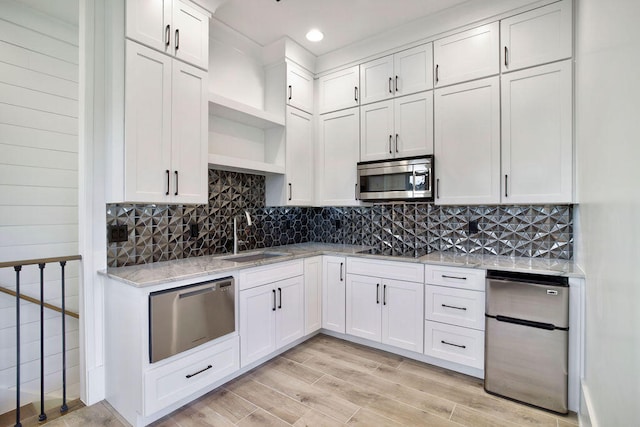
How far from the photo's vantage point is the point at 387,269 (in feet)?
9.05

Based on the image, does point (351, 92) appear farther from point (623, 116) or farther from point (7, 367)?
point (7, 367)

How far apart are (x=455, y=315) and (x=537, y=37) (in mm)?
2182

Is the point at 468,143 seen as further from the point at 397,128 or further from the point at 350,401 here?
the point at 350,401

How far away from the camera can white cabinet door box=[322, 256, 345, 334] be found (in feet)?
9.99

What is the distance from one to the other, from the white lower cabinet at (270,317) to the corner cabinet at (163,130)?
888 mm

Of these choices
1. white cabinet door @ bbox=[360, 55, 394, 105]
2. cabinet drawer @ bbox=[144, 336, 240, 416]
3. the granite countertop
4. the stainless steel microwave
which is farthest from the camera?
white cabinet door @ bbox=[360, 55, 394, 105]

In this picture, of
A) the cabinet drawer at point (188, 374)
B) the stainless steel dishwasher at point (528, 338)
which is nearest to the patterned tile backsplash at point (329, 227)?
the stainless steel dishwasher at point (528, 338)

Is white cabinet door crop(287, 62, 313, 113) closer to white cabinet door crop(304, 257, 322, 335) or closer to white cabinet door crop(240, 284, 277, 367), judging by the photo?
white cabinet door crop(304, 257, 322, 335)

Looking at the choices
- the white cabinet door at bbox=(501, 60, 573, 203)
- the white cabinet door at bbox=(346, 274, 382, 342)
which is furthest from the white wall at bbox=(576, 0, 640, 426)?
the white cabinet door at bbox=(346, 274, 382, 342)

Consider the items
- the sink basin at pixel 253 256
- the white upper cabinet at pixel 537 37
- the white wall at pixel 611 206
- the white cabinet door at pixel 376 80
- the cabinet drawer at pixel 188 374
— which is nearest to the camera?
the white wall at pixel 611 206

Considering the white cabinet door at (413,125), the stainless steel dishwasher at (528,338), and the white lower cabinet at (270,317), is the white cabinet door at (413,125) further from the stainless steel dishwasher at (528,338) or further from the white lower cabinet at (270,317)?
the white lower cabinet at (270,317)

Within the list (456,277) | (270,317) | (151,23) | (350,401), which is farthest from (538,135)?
(151,23)

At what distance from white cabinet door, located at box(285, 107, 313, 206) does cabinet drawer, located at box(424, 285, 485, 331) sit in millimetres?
1589

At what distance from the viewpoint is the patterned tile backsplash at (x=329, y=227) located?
96.9 inches
